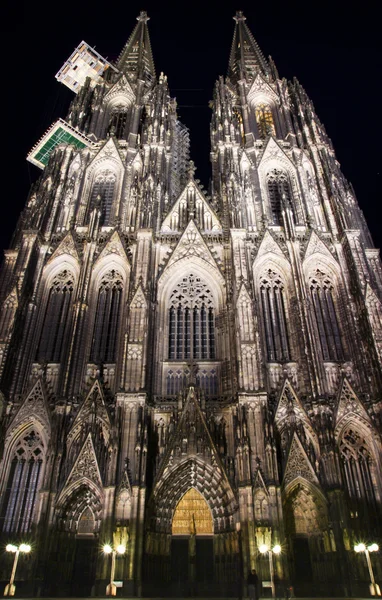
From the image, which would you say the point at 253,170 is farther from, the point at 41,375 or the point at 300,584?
the point at 300,584

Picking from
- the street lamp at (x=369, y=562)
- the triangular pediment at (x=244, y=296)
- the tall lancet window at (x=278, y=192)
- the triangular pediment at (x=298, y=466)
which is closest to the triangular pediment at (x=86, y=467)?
the triangular pediment at (x=298, y=466)

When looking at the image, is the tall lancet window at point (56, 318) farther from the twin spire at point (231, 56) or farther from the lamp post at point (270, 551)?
the twin spire at point (231, 56)

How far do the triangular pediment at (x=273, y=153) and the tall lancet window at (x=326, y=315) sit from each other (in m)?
10.0

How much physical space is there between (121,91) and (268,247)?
21557 millimetres

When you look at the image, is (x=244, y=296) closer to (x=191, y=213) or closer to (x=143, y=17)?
(x=191, y=213)

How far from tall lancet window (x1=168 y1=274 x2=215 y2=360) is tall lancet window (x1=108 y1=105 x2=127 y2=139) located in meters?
→ 15.9

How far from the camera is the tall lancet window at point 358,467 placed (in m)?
19.9

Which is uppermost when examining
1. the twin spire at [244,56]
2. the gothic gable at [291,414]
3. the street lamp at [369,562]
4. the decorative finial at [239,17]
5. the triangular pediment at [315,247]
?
the decorative finial at [239,17]

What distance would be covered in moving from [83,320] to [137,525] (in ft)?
34.9

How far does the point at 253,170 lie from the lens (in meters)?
31.8

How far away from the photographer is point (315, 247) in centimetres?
2709

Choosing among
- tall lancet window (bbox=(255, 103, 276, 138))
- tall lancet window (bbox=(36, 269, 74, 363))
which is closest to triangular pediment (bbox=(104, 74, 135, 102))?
tall lancet window (bbox=(255, 103, 276, 138))

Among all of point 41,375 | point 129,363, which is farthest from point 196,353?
point 41,375

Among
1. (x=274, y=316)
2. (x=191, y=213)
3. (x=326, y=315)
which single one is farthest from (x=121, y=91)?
(x=326, y=315)
